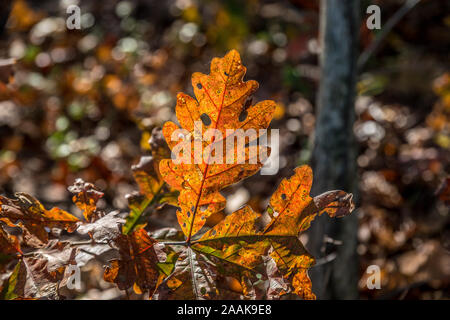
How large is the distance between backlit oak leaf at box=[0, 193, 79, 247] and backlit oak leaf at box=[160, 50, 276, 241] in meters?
0.30

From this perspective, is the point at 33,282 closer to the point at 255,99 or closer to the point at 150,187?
the point at 150,187

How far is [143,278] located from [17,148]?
2.49 metres

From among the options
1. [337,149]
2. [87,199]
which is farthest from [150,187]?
[337,149]

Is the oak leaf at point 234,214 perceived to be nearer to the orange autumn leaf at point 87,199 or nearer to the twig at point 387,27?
the orange autumn leaf at point 87,199

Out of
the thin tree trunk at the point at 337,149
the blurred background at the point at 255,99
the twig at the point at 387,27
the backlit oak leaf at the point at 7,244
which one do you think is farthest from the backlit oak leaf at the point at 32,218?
the twig at the point at 387,27

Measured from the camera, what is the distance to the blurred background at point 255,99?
1784 millimetres

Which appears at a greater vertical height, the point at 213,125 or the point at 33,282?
the point at 213,125

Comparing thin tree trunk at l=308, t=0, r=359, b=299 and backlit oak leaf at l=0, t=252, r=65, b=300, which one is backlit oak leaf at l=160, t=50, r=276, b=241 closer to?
backlit oak leaf at l=0, t=252, r=65, b=300

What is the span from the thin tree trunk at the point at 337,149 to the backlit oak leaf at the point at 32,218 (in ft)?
2.72

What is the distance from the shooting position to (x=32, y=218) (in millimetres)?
813

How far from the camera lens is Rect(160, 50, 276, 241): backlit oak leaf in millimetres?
696

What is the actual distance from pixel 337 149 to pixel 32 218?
984 mm
